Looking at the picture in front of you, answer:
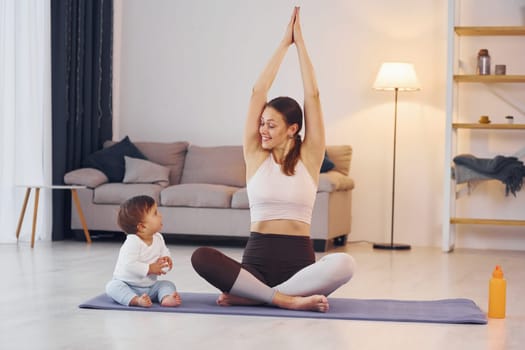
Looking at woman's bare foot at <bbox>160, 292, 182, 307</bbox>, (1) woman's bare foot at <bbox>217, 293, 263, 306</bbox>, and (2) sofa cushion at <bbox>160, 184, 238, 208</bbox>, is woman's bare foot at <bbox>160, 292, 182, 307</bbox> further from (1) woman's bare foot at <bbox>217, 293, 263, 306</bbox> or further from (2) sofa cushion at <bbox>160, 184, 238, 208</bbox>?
(2) sofa cushion at <bbox>160, 184, 238, 208</bbox>

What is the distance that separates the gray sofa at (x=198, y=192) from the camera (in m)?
6.94

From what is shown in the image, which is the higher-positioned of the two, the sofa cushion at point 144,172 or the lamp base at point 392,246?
the sofa cushion at point 144,172

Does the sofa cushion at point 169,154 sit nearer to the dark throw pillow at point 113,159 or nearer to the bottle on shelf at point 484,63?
the dark throw pillow at point 113,159

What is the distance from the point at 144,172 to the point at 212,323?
12.9ft

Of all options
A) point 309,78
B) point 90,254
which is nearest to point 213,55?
point 90,254

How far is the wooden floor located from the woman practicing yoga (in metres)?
0.19

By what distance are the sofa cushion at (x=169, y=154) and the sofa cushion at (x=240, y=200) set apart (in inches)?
32.4

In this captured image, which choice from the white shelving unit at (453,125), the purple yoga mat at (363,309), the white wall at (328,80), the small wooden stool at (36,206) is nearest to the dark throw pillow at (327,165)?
the white wall at (328,80)

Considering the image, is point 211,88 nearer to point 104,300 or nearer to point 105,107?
point 105,107

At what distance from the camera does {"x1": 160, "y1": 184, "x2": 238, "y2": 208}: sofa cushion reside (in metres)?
6.98

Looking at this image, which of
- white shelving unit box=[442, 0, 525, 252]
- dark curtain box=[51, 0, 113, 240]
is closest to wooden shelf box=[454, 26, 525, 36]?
white shelving unit box=[442, 0, 525, 252]

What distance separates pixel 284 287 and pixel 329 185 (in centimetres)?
296

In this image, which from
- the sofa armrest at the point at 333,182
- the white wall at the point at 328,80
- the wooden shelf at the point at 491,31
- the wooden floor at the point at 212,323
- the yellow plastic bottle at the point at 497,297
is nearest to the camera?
the wooden floor at the point at 212,323

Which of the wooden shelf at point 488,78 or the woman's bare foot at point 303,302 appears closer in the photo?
the woman's bare foot at point 303,302
